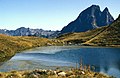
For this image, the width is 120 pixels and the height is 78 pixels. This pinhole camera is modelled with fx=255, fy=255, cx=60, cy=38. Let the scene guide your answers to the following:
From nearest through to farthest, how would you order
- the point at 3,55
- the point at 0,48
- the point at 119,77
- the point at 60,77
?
the point at 60,77 < the point at 119,77 < the point at 3,55 < the point at 0,48

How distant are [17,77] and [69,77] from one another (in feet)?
26.8

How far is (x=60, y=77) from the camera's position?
133ft

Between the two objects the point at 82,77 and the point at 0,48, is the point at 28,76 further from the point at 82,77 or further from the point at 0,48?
the point at 0,48

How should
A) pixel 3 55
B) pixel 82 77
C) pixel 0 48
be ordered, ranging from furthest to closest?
pixel 0 48
pixel 3 55
pixel 82 77

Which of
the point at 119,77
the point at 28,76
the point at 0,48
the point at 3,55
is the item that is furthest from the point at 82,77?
the point at 0,48

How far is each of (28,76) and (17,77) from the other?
1.81m

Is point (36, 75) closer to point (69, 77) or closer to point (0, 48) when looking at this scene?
point (69, 77)

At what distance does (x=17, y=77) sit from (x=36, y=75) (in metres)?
2.96

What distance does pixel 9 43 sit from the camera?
156 metres

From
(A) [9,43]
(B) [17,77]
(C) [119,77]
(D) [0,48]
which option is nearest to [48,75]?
(B) [17,77]

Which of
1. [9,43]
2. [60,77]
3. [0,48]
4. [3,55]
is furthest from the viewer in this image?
[9,43]

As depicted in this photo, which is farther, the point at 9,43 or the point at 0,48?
the point at 9,43

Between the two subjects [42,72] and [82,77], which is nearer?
[82,77]

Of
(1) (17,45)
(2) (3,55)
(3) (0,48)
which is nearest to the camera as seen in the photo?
(2) (3,55)
